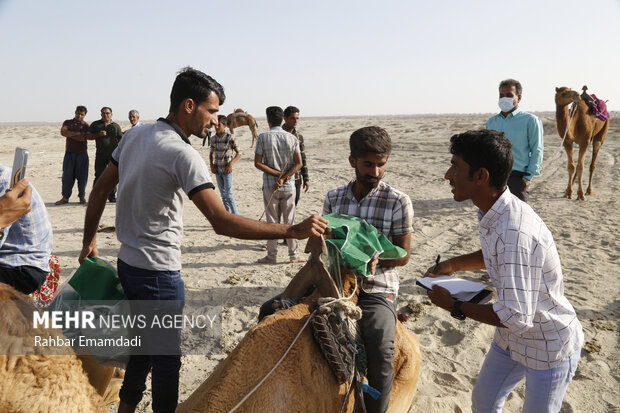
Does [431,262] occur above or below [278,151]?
below

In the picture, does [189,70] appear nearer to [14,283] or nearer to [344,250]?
[344,250]

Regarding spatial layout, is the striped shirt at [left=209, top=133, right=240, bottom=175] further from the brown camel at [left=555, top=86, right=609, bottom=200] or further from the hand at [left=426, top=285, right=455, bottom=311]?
the brown camel at [left=555, top=86, right=609, bottom=200]

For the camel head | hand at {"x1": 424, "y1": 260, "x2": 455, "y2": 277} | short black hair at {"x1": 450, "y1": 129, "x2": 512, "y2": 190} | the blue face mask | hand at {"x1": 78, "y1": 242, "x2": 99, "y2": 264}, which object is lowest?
hand at {"x1": 78, "y1": 242, "x2": 99, "y2": 264}

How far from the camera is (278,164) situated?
660 cm

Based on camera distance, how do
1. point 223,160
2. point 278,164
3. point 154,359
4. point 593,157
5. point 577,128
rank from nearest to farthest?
point 154,359 → point 278,164 → point 223,160 → point 577,128 → point 593,157

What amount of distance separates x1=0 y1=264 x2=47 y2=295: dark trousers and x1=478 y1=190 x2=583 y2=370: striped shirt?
2946mm

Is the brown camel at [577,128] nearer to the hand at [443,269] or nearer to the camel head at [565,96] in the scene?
the camel head at [565,96]

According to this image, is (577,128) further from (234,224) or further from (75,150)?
(75,150)

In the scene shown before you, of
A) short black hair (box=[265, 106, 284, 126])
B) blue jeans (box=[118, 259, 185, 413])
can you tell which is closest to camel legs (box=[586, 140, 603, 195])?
short black hair (box=[265, 106, 284, 126])

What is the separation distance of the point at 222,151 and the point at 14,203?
5.67 metres

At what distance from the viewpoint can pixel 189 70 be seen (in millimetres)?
2729

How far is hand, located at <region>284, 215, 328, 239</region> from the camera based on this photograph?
7.66 ft

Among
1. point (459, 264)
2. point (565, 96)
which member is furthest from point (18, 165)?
point (565, 96)

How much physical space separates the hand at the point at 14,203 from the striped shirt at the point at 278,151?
172 inches
